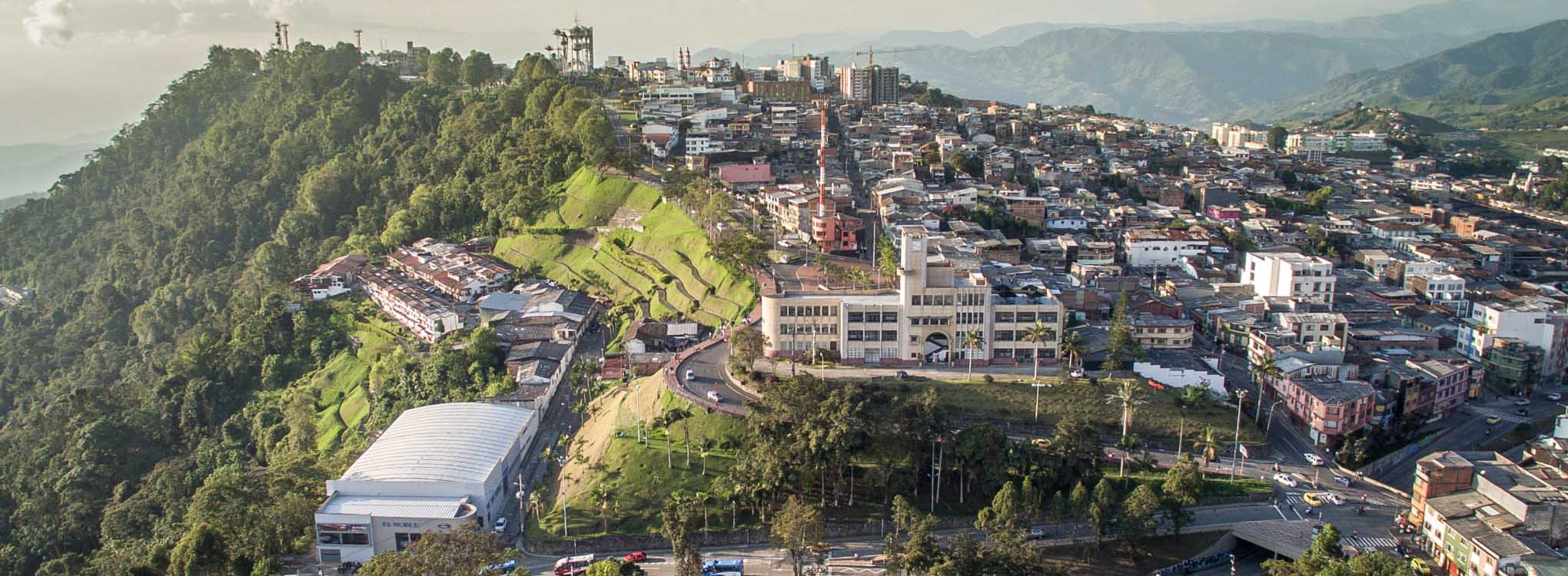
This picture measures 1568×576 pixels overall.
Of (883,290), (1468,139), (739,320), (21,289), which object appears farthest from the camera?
(1468,139)

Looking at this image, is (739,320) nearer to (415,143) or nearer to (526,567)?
(526,567)

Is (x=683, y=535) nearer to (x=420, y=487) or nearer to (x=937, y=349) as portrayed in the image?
(x=420, y=487)

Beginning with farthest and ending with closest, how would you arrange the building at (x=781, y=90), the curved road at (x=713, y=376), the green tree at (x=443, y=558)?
the building at (x=781, y=90)
the curved road at (x=713, y=376)
the green tree at (x=443, y=558)

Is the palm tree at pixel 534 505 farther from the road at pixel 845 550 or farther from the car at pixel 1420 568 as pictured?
the car at pixel 1420 568

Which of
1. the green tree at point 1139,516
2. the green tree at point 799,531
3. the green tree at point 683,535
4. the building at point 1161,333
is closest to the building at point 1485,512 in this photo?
the green tree at point 1139,516

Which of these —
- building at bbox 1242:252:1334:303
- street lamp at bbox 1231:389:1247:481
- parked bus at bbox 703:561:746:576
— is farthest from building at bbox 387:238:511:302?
building at bbox 1242:252:1334:303

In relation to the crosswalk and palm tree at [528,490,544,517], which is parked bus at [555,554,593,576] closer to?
palm tree at [528,490,544,517]

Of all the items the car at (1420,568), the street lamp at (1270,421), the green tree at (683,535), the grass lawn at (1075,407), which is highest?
the grass lawn at (1075,407)

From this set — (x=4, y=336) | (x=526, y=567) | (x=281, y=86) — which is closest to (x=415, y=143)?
(x=281, y=86)
